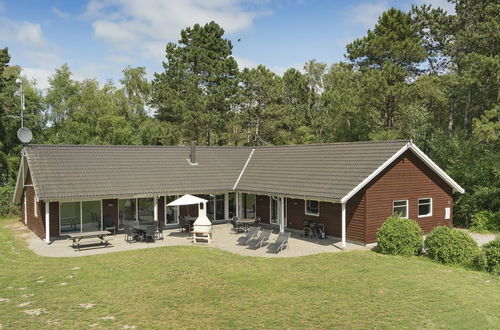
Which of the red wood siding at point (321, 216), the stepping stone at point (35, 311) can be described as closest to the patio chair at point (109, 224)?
the red wood siding at point (321, 216)

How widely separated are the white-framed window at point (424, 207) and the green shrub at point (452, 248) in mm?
5186

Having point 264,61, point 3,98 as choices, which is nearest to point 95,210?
point 3,98

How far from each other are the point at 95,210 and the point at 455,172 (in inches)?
828

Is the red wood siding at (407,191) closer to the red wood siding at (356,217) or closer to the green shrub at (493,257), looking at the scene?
the red wood siding at (356,217)

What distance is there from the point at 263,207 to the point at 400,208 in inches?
325

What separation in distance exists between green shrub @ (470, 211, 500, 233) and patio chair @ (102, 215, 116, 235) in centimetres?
2015

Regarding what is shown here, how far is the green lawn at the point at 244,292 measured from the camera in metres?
10.1

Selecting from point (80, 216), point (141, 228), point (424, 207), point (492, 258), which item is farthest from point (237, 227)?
point (492, 258)

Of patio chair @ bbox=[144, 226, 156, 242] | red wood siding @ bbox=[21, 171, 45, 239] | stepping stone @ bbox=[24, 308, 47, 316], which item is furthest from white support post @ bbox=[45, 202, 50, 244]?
stepping stone @ bbox=[24, 308, 47, 316]

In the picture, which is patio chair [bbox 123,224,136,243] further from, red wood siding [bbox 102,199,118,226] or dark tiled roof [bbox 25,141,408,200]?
dark tiled roof [bbox 25,141,408,200]

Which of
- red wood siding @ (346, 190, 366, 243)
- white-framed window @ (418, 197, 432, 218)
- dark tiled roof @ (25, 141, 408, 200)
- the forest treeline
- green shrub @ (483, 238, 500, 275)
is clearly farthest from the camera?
the forest treeline

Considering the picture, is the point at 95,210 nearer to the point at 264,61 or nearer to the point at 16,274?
the point at 16,274

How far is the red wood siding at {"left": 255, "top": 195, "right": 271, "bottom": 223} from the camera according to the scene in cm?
2530

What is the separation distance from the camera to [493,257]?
14.8m
